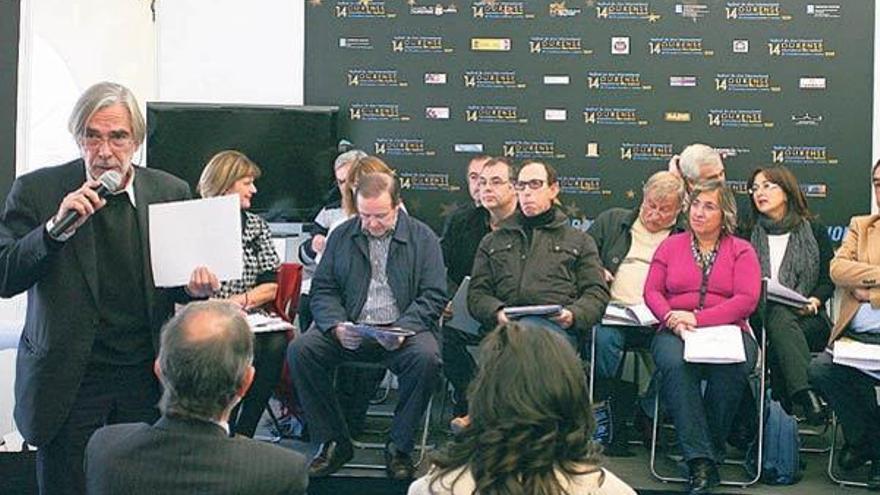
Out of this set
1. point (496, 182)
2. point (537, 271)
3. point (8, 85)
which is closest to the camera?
point (537, 271)

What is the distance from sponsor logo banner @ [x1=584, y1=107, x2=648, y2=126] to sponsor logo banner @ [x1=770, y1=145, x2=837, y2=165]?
811mm

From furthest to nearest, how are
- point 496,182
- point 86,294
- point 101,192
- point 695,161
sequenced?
point 695,161 → point 496,182 → point 86,294 → point 101,192

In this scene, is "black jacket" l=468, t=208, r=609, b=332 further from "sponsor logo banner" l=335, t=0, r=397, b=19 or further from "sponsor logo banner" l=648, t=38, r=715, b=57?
"sponsor logo banner" l=335, t=0, r=397, b=19

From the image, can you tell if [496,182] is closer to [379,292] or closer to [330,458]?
[379,292]

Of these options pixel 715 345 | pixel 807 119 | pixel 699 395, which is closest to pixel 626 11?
pixel 807 119

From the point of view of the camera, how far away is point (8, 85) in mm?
6129

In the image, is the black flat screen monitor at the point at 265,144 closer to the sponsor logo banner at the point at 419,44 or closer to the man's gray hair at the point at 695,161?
the sponsor logo banner at the point at 419,44

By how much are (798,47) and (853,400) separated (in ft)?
8.75

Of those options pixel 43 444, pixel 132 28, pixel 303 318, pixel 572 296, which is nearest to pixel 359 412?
pixel 303 318

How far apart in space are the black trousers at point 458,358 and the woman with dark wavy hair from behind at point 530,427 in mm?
3379

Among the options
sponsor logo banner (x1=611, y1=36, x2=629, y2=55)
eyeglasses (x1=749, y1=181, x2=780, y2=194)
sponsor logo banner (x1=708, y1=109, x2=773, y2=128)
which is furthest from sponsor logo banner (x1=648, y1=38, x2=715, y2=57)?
eyeglasses (x1=749, y1=181, x2=780, y2=194)

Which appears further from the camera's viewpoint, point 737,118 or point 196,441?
point 737,118

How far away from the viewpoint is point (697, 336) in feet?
15.4

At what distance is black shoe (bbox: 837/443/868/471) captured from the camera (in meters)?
4.79
